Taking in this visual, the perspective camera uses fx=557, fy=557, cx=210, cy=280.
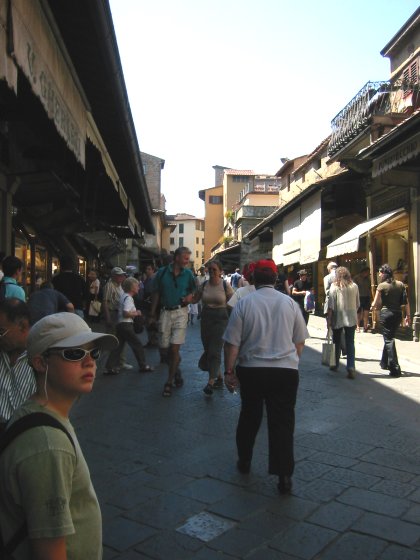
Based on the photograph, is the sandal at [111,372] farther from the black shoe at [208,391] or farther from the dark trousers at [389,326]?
the dark trousers at [389,326]

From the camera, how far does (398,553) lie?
2963mm

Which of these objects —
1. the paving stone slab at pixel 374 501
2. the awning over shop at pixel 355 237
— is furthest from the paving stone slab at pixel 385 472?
the awning over shop at pixel 355 237

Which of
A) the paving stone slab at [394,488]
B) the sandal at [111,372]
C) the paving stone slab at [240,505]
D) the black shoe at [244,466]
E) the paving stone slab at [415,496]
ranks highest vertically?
the sandal at [111,372]

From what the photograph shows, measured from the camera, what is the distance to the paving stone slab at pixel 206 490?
12.1 ft

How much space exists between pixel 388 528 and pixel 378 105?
14170 millimetres

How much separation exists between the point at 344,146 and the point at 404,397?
12.2 metres

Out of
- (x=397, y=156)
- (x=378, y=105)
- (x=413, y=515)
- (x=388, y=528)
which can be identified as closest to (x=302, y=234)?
(x=378, y=105)

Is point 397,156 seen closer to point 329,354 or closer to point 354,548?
point 329,354

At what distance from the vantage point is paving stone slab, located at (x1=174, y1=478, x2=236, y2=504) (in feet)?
12.1

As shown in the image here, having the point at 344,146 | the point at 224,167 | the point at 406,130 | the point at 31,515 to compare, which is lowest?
the point at 31,515

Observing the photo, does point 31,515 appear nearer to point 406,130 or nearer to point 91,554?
point 91,554

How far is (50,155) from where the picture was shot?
8.05 m

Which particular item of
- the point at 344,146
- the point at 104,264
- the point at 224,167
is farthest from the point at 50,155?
the point at 224,167

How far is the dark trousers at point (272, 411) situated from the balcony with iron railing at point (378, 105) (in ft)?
41.1
